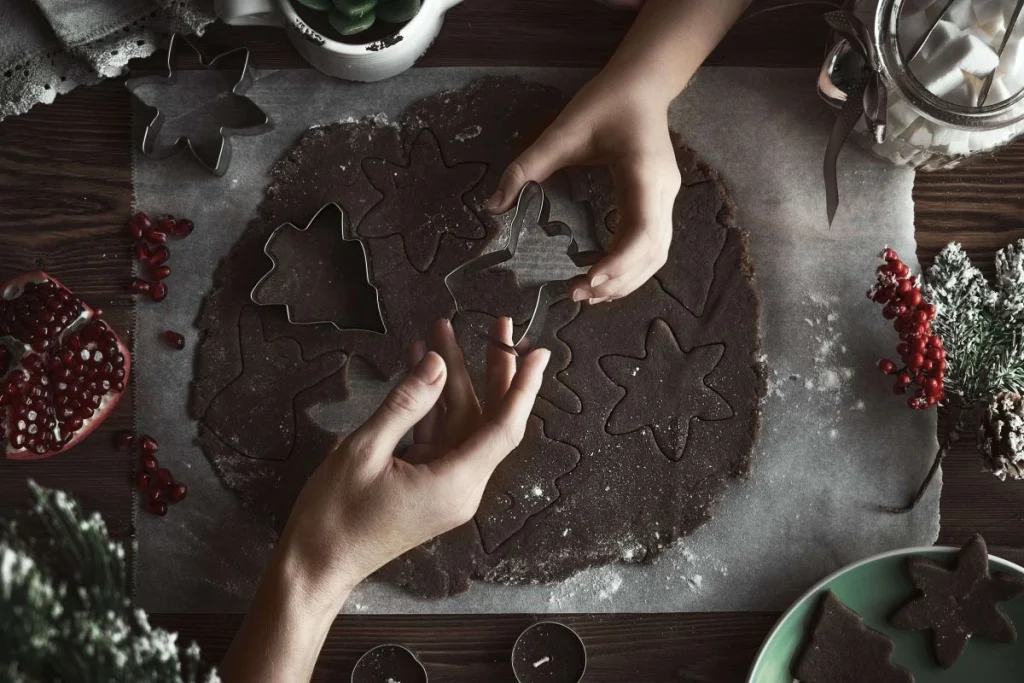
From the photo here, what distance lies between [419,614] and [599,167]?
712 mm

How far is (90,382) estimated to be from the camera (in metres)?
1.12

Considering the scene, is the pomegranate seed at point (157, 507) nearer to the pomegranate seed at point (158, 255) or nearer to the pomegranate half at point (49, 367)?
the pomegranate half at point (49, 367)

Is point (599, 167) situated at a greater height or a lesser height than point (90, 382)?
greater

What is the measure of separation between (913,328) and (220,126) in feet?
3.39

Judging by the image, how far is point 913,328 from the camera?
1096mm

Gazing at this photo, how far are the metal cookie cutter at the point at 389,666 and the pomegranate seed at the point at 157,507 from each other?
36 cm

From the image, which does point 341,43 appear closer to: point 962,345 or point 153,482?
point 153,482

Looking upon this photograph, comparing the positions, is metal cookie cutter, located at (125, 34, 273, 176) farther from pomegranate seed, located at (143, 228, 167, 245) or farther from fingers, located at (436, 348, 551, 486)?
fingers, located at (436, 348, 551, 486)

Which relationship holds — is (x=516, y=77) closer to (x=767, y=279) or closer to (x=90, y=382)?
(x=767, y=279)

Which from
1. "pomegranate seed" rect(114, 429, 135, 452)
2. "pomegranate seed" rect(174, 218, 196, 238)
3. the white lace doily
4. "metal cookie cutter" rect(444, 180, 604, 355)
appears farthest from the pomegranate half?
"metal cookie cutter" rect(444, 180, 604, 355)

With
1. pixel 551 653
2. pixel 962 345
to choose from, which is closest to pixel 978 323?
pixel 962 345

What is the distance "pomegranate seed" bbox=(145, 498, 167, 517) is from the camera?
3.80ft

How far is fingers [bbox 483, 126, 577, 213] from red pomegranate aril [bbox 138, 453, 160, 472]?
24.2 inches

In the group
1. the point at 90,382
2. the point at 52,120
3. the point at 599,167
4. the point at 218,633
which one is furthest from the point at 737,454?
the point at 52,120
